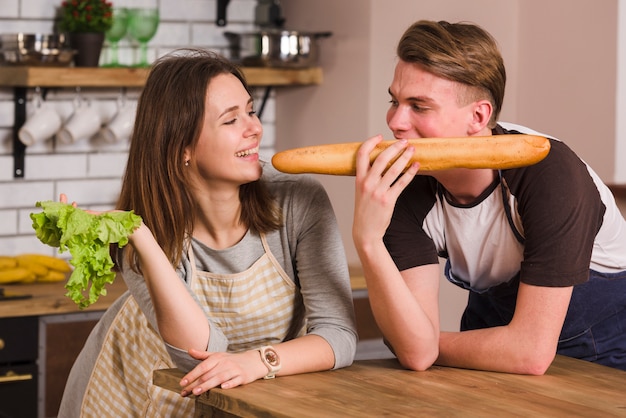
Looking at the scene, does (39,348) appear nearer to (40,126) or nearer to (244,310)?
(40,126)

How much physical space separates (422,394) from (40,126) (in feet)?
7.65

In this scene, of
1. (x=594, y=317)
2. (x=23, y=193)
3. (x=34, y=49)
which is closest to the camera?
(x=594, y=317)

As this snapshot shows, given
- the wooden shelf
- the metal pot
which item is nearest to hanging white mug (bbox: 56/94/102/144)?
the wooden shelf

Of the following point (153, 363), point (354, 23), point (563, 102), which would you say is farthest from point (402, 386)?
point (354, 23)

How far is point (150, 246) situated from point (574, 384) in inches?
33.5

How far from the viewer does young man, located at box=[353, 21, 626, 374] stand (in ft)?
6.32

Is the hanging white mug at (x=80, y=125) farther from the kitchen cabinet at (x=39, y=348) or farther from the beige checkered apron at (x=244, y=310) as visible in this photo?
the beige checkered apron at (x=244, y=310)

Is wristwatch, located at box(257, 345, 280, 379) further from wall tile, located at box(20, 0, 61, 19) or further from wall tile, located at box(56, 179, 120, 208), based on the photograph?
wall tile, located at box(20, 0, 61, 19)

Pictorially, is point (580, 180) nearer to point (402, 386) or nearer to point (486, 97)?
point (486, 97)

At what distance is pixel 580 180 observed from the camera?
1.96 m

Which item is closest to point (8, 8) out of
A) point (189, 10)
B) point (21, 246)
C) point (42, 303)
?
point (189, 10)

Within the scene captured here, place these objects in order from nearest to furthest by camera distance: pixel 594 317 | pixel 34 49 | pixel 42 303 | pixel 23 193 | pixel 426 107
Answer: pixel 426 107 → pixel 594 317 → pixel 42 303 → pixel 34 49 → pixel 23 193

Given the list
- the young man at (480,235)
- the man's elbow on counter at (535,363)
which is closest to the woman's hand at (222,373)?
the young man at (480,235)

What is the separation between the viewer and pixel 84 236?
5.90 ft
